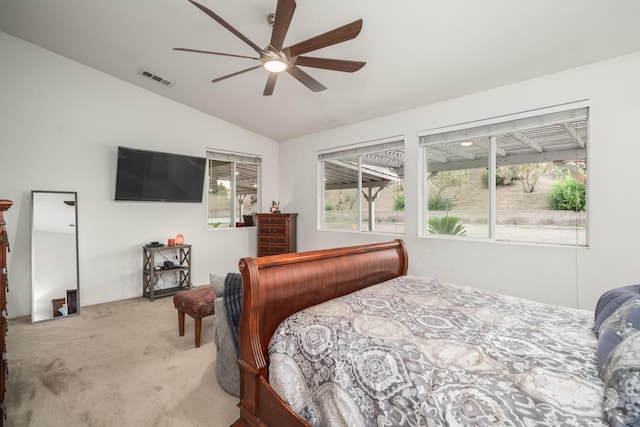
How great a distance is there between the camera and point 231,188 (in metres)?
5.45

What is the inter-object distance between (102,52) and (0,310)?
3.39 metres

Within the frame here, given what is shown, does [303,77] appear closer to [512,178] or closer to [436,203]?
[436,203]

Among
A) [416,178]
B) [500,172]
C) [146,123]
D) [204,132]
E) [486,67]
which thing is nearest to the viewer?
[486,67]

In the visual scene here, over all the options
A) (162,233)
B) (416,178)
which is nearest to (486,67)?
(416,178)

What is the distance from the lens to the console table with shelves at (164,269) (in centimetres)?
417

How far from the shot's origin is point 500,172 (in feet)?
11.3

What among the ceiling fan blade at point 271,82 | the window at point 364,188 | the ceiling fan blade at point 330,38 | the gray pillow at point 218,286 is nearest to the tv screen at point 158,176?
the window at point 364,188

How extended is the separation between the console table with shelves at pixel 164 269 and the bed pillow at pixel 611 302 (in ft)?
14.9

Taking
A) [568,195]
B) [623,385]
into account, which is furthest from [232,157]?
[623,385]

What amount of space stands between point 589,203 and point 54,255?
594 centimetres

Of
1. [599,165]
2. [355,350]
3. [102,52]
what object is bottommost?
[355,350]

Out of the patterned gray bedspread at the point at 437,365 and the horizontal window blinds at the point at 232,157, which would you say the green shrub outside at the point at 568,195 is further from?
the horizontal window blinds at the point at 232,157

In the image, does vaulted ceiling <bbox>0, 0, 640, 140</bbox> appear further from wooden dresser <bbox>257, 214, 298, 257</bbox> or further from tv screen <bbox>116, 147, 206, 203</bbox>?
wooden dresser <bbox>257, 214, 298, 257</bbox>

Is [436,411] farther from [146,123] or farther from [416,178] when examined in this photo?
[146,123]
